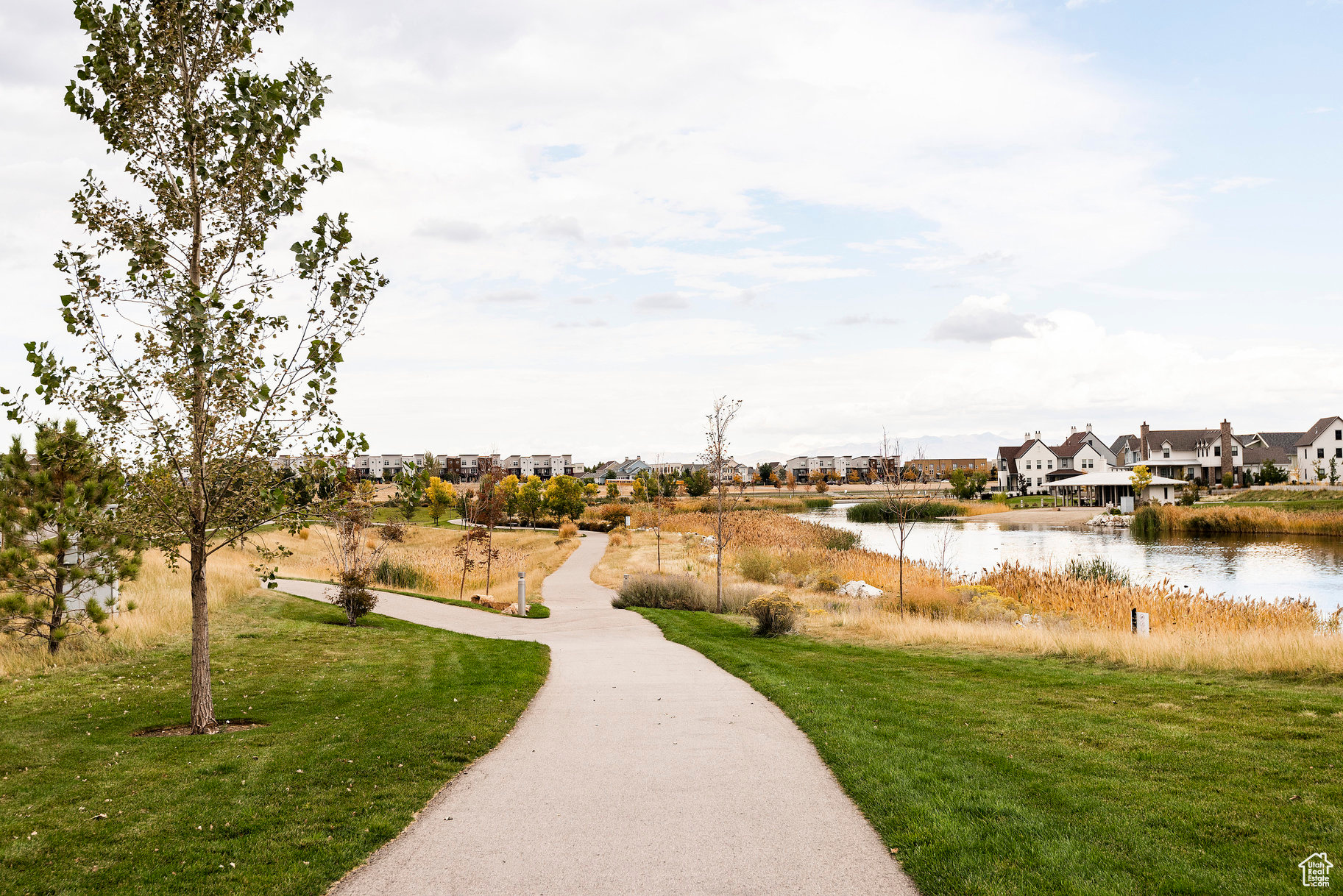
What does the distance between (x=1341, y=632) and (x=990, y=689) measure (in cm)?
781

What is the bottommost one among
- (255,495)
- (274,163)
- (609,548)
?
(609,548)

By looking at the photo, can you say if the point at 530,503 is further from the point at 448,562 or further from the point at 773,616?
Result: the point at 773,616

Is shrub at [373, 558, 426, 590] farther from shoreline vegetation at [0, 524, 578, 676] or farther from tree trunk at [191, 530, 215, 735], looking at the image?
tree trunk at [191, 530, 215, 735]

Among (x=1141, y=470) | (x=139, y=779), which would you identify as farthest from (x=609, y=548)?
(x=1141, y=470)

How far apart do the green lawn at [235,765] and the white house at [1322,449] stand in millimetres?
97172

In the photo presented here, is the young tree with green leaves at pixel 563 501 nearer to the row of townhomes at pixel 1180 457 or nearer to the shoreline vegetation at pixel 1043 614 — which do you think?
the shoreline vegetation at pixel 1043 614

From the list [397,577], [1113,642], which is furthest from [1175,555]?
[397,577]

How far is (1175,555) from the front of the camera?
122 feet

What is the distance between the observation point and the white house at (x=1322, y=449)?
8212 cm

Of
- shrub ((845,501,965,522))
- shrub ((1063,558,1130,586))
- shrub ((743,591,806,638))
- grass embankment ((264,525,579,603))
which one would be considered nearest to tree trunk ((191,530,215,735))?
grass embankment ((264,525,579,603))

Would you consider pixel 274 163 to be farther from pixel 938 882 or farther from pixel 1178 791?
pixel 1178 791

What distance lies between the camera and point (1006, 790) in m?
6.26

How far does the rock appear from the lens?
22.7 meters

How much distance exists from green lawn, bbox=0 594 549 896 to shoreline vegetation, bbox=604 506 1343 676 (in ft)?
28.9
